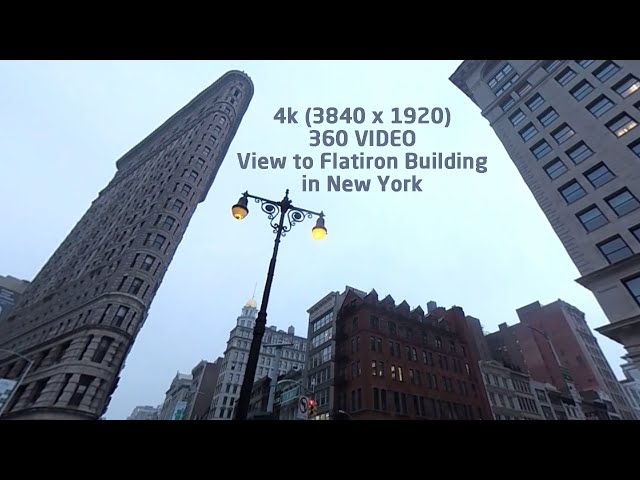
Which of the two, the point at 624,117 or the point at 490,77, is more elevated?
the point at 490,77

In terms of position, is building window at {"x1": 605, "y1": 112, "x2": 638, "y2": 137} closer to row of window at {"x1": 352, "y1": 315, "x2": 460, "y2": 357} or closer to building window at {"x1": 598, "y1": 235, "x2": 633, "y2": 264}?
building window at {"x1": 598, "y1": 235, "x2": 633, "y2": 264}

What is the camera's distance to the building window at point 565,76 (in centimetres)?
3391

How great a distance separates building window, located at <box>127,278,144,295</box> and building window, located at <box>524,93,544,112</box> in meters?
47.8

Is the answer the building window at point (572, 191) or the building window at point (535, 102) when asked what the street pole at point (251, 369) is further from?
the building window at point (535, 102)

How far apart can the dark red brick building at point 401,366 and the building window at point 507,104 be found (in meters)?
30.3

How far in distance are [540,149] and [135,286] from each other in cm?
4619

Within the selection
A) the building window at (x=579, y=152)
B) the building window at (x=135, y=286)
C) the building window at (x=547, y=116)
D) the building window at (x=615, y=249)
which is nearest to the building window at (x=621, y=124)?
the building window at (x=579, y=152)

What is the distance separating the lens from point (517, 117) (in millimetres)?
38312

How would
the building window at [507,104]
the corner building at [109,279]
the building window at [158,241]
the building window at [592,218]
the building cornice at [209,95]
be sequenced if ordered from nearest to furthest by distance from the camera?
the building window at [592,218], the corner building at [109,279], the building window at [507,104], the building window at [158,241], the building cornice at [209,95]
